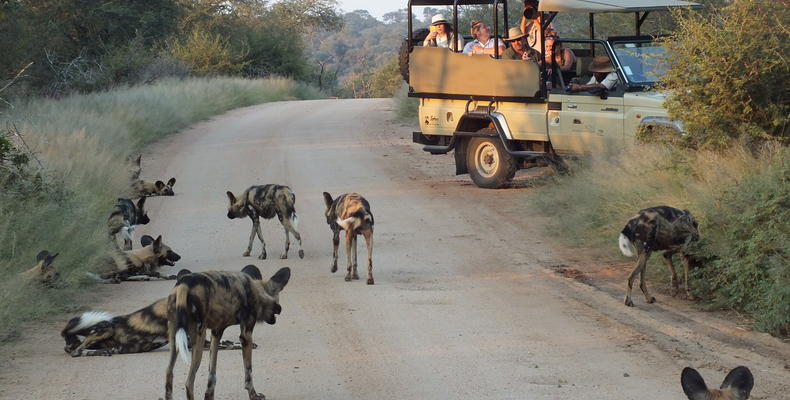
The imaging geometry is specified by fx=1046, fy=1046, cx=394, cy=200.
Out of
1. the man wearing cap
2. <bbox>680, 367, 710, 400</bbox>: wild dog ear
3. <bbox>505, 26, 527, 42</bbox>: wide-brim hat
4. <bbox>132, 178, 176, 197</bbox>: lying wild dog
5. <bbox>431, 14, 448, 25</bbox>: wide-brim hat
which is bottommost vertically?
<bbox>132, 178, 176, 197</bbox>: lying wild dog

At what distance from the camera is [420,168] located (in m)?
17.2

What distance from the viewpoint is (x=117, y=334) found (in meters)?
6.85

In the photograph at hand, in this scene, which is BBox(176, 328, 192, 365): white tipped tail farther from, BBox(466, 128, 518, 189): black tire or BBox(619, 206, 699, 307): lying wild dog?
BBox(466, 128, 518, 189): black tire

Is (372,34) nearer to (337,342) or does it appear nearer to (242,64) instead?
(242,64)

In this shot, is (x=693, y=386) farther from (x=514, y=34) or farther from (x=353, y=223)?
(x=514, y=34)

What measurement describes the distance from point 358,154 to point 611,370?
42.4ft

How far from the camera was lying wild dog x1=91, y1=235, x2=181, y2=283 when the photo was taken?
9.40 m

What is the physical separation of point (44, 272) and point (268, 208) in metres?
2.70

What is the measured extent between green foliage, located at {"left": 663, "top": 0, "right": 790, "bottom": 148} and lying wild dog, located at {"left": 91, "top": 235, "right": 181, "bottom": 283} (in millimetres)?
5118

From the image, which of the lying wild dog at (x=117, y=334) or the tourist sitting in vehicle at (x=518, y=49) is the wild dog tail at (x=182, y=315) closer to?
the lying wild dog at (x=117, y=334)

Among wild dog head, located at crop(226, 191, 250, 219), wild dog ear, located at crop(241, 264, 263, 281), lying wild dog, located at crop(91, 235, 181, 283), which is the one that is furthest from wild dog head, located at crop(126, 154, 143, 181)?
wild dog ear, located at crop(241, 264, 263, 281)

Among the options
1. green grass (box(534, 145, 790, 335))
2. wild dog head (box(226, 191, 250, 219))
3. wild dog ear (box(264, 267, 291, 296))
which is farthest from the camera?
wild dog head (box(226, 191, 250, 219))

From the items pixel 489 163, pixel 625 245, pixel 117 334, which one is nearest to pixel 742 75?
pixel 625 245

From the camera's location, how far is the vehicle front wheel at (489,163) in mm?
14189
